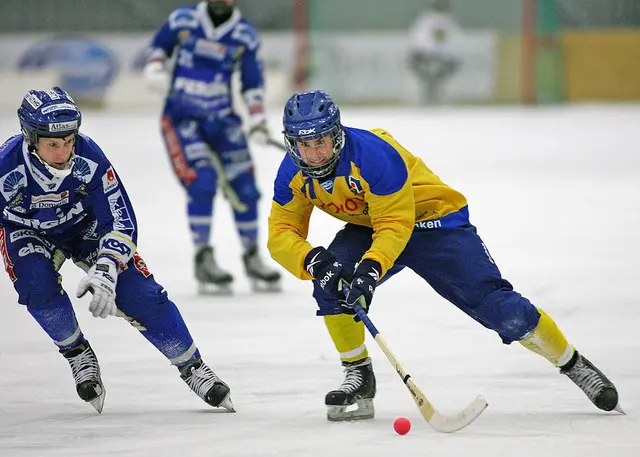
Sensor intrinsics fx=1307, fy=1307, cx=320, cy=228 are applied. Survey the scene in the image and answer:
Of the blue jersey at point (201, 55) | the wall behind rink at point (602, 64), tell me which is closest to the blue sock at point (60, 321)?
the blue jersey at point (201, 55)

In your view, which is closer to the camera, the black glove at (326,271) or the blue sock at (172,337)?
the black glove at (326,271)

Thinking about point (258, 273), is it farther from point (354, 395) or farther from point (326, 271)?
point (326, 271)

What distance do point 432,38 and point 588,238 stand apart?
1054 cm

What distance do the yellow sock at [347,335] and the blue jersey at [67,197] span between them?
667 millimetres

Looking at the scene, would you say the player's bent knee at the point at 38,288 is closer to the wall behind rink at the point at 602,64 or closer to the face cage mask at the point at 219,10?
the face cage mask at the point at 219,10

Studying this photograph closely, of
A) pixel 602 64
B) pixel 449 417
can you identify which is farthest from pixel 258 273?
pixel 602 64

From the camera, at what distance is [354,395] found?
4051 millimetres

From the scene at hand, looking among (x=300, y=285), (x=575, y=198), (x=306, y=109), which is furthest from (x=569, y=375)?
(x=575, y=198)

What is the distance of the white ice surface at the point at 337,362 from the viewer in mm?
3734

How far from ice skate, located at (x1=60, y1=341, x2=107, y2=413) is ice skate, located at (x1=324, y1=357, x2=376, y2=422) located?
0.74 metres

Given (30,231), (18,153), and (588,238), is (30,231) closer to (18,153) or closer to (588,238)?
(18,153)

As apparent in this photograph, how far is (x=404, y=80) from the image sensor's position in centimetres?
1878

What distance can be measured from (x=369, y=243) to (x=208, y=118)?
2890 mm

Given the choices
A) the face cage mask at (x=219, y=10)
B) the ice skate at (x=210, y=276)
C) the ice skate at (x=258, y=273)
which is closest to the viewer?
the ice skate at (x=210, y=276)
